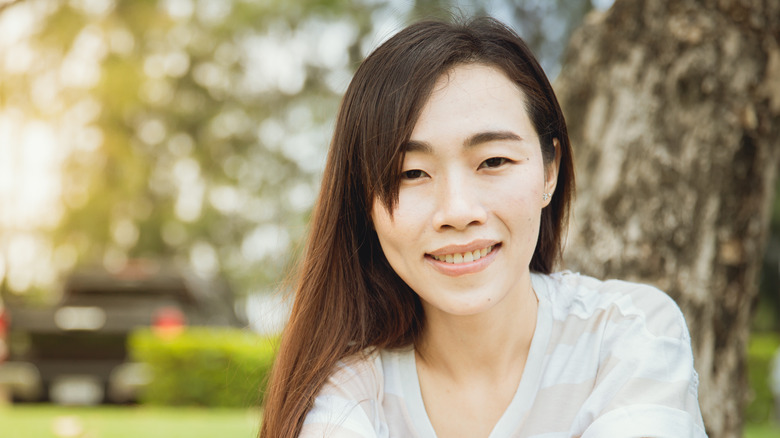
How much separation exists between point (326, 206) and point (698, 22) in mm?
1704

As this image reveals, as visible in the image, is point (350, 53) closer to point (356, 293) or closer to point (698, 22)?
point (698, 22)

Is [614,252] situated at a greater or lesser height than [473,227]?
lesser

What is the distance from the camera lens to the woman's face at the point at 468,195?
189 centimetres

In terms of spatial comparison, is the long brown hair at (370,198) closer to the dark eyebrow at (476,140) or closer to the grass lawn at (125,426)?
the dark eyebrow at (476,140)

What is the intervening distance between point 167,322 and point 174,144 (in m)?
12.5

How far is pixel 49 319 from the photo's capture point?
7828 mm

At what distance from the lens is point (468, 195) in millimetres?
1866

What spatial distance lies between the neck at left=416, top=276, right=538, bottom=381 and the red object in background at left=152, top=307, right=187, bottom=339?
5929 mm

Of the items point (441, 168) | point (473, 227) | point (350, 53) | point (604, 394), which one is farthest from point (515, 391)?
point (350, 53)

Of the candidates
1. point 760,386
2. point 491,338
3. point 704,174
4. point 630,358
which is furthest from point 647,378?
point 760,386

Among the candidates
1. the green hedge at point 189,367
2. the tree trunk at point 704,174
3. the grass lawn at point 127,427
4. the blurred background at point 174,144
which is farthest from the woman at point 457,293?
the blurred background at point 174,144

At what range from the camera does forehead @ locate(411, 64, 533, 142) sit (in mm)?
1900

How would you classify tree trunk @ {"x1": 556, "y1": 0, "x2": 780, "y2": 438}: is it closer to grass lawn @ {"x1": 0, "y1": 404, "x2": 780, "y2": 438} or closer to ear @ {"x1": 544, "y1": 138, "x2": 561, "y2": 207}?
ear @ {"x1": 544, "y1": 138, "x2": 561, "y2": 207}

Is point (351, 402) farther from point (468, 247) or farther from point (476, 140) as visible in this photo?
point (476, 140)
